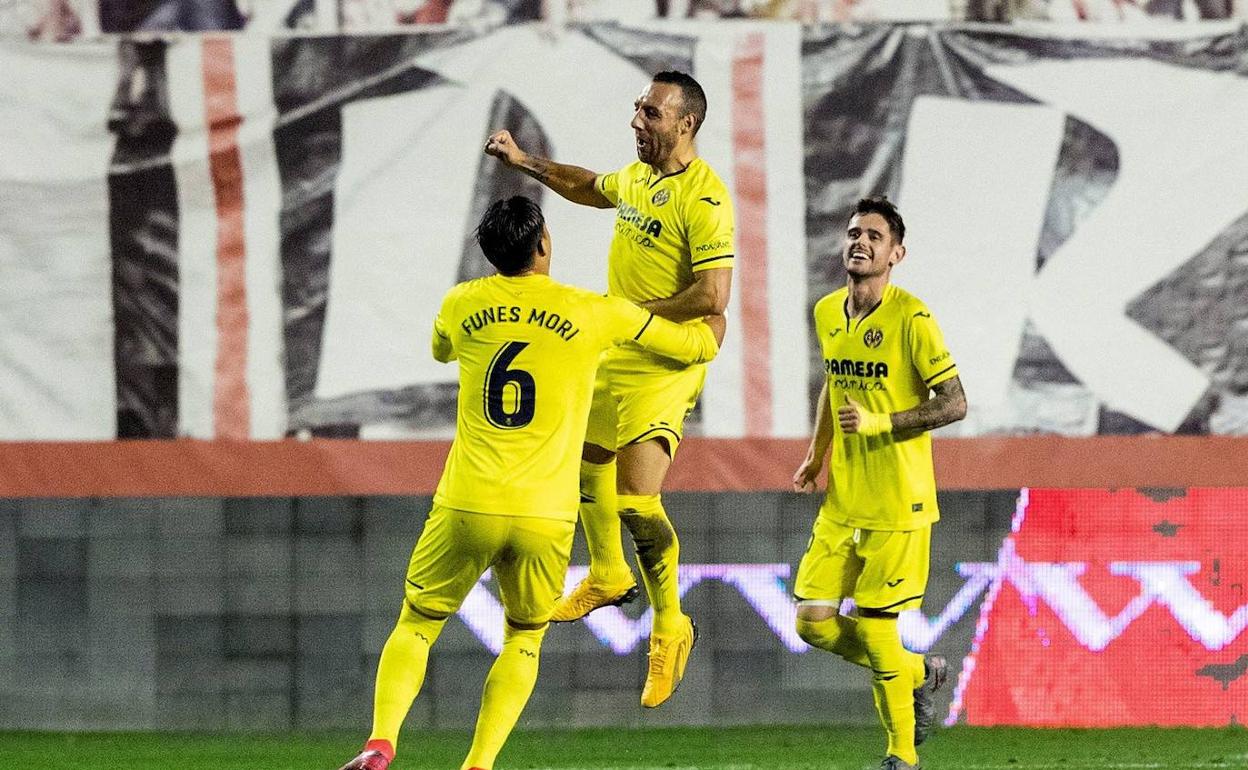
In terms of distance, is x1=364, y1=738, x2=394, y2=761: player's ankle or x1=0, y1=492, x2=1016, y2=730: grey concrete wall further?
x1=0, y1=492, x2=1016, y2=730: grey concrete wall

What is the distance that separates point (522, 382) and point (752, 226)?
386 centimetres

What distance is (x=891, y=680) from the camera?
6.98 metres

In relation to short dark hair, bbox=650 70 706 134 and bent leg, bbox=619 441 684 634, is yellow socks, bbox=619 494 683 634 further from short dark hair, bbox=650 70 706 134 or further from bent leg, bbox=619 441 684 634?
short dark hair, bbox=650 70 706 134

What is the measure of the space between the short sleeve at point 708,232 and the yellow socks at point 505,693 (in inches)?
51.4

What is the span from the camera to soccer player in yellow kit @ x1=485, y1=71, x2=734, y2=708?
6.36m

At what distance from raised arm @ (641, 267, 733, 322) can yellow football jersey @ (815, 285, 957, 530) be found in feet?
2.65

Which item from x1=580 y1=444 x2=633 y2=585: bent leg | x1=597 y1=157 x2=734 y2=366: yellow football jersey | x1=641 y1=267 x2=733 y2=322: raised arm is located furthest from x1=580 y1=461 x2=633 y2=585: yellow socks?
x1=641 y1=267 x2=733 y2=322: raised arm

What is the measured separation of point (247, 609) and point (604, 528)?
320cm

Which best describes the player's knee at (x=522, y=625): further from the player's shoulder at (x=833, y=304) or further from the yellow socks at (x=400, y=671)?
the player's shoulder at (x=833, y=304)

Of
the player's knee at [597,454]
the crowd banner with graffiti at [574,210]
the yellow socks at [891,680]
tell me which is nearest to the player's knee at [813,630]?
the yellow socks at [891,680]

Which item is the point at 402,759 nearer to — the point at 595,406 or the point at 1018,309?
the point at 595,406

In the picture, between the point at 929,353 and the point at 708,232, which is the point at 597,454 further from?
the point at 929,353

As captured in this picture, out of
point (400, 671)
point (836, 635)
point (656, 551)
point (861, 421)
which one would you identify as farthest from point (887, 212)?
point (400, 671)

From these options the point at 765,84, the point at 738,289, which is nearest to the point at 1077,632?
the point at 738,289
